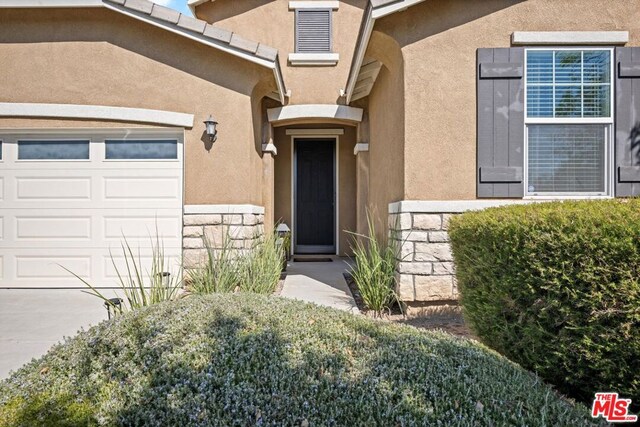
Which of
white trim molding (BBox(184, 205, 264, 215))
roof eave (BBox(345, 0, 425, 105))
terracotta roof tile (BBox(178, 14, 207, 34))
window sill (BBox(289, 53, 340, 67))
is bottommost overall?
white trim molding (BBox(184, 205, 264, 215))

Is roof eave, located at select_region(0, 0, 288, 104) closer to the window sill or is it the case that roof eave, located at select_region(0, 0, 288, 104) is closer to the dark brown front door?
the window sill

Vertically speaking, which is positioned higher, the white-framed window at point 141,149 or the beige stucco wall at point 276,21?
the beige stucco wall at point 276,21

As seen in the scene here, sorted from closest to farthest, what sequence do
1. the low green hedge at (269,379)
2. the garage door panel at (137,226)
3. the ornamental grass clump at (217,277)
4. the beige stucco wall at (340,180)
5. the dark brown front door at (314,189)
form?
the low green hedge at (269,379) → the ornamental grass clump at (217,277) → the garage door panel at (137,226) → the beige stucco wall at (340,180) → the dark brown front door at (314,189)

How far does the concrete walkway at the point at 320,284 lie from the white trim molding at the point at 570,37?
376cm

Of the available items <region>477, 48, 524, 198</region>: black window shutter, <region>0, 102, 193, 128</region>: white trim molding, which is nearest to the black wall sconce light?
<region>0, 102, 193, 128</region>: white trim molding

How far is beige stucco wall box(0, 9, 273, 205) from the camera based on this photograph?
216 inches

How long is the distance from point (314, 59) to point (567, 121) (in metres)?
4.87

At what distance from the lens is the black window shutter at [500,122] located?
445cm

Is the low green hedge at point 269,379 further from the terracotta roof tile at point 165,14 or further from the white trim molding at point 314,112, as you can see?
the white trim molding at point 314,112

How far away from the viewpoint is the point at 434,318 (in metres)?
4.34

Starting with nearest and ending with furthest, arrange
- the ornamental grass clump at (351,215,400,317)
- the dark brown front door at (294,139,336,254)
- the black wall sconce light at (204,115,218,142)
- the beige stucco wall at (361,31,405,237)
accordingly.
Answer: the ornamental grass clump at (351,215,400,317) < the beige stucco wall at (361,31,405,237) < the black wall sconce light at (204,115,218,142) < the dark brown front door at (294,139,336,254)

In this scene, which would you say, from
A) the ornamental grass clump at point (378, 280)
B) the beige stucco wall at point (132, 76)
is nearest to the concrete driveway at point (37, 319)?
the beige stucco wall at point (132, 76)

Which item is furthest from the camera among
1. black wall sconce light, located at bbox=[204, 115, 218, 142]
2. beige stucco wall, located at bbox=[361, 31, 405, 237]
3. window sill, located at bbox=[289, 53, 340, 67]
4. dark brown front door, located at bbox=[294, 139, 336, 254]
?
dark brown front door, located at bbox=[294, 139, 336, 254]
